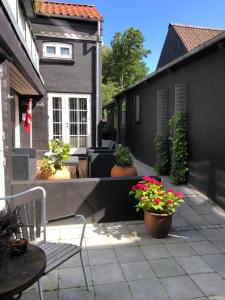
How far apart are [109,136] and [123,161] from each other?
13290mm

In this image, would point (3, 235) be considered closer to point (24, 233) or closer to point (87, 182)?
point (24, 233)

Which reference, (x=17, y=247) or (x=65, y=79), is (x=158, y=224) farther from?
(x=65, y=79)

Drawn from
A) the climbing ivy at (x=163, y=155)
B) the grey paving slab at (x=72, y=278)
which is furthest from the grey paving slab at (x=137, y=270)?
the climbing ivy at (x=163, y=155)

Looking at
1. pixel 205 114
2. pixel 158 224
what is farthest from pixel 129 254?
pixel 205 114

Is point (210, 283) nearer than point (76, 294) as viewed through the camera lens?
No

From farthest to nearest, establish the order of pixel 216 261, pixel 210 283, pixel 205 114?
pixel 205 114 → pixel 216 261 → pixel 210 283

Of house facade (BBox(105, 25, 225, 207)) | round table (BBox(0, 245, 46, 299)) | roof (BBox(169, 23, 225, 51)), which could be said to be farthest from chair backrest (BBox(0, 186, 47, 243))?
roof (BBox(169, 23, 225, 51))

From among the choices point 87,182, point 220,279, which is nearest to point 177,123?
point 87,182

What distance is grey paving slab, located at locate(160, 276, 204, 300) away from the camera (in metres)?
2.56

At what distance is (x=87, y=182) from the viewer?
4.17m

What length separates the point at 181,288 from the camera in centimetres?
266

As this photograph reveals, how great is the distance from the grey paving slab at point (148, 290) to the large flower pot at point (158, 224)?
977 mm

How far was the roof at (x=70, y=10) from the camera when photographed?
9805 mm

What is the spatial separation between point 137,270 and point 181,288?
1.66ft
